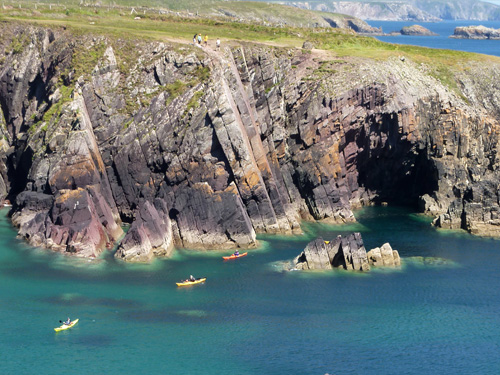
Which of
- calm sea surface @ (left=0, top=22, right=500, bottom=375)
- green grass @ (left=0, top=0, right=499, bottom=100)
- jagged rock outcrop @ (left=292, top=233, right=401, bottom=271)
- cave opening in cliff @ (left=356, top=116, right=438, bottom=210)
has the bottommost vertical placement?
calm sea surface @ (left=0, top=22, right=500, bottom=375)

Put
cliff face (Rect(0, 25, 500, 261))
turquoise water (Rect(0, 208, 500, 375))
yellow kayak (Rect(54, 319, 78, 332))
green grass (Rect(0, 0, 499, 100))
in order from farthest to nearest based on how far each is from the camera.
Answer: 1. green grass (Rect(0, 0, 499, 100))
2. cliff face (Rect(0, 25, 500, 261))
3. yellow kayak (Rect(54, 319, 78, 332))
4. turquoise water (Rect(0, 208, 500, 375))

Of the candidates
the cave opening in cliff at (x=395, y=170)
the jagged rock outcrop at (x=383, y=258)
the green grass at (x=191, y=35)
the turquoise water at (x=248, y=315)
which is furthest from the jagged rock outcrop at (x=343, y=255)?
the green grass at (x=191, y=35)

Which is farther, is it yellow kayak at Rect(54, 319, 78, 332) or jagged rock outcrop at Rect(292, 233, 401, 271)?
jagged rock outcrop at Rect(292, 233, 401, 271)

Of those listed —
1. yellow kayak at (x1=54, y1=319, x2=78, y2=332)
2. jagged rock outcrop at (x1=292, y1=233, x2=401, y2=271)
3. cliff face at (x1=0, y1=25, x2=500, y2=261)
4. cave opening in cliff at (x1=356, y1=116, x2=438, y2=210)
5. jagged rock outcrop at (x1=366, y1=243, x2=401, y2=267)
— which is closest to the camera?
yellow kayak at (x1=54, y1=319, x2=78, y2=332)

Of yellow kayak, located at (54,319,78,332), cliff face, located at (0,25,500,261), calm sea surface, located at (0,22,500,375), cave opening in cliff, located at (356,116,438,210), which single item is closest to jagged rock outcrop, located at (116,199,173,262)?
cliff face, located at (0,25,500,261)

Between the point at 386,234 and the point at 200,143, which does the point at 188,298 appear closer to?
the point at 200,143

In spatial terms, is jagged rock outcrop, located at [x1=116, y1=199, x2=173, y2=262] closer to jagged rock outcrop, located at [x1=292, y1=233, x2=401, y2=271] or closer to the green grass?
jagged rock outcrop, located at [x1=292, y1=233, x2=401, y2=271]

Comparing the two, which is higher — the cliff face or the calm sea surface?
the cliff face
